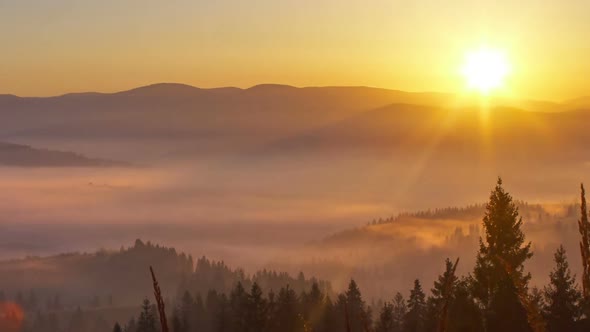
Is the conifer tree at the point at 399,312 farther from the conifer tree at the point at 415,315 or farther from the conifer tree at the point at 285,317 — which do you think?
the conifer tree at the point at 415,315

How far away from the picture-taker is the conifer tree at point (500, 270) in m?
34.8

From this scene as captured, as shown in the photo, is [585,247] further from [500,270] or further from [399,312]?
[399,312]

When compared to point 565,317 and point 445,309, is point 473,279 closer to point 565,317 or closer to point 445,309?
point 565,317

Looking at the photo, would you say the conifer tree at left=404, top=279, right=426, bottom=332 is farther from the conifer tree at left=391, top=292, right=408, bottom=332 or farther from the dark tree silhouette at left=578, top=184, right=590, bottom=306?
the dark tree silhouette at left=578, top=184, right=590, bottom=306

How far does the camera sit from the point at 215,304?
116875 millimetres

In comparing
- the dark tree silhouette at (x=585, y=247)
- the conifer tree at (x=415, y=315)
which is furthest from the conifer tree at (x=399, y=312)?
the dark tree silhouette at (x=585, y=247)

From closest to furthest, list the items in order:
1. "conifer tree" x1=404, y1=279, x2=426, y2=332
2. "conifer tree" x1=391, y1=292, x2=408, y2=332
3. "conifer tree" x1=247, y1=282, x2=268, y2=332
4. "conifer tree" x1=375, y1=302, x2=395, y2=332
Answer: "conifer tree" x1=375, y1=302, x2=395, y2=332 < "conifer tree" x1=404, y1=279, x2=426, y2=332 < "conifer tree" x1=247, y1=282, x2=268, y2=332 < "conifer tree" x1=391, y1=292, x2=408, y2=332

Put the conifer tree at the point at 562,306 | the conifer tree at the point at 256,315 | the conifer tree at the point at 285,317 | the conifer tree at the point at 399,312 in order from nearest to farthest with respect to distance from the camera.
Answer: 1. the conifer tree at the point at 562,306
2. the conifer tree at the point at 256,315
3. the conifer tree at the point at 285,317
4. the conifer tree at the point at 399,312

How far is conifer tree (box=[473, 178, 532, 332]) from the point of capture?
3484 cm

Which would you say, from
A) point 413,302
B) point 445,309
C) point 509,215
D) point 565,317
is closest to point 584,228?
point 445,309

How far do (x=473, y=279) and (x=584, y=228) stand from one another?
31466 millimetres

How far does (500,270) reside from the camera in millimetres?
34625

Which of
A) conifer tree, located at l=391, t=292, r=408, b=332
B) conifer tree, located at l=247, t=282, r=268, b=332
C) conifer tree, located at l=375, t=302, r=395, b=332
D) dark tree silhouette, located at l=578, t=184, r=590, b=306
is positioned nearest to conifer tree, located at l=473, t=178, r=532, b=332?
conifer tree, located at l=375, t=302, r=395, b=332

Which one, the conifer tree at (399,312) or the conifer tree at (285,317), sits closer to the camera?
the conifer tree at (285,317)
